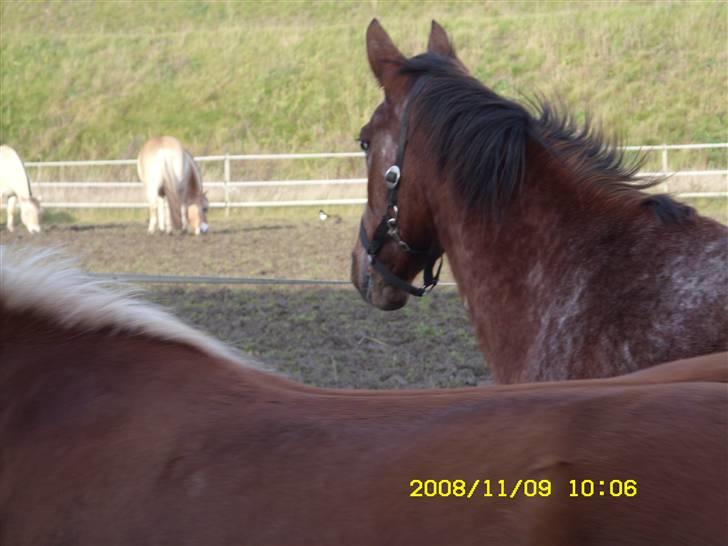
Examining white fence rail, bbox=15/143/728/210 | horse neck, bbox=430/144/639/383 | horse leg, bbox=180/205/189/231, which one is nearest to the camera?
horse neck, bbox=430/144/639/383

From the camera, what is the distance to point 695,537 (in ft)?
4.03

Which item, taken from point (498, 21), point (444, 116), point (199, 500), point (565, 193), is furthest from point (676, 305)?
point (498, 21)

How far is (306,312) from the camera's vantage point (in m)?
8.92

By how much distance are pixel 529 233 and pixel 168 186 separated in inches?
566

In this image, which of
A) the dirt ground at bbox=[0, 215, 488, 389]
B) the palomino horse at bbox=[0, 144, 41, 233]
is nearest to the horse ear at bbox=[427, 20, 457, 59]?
the dirt ground at bbox=[0, 215, 488, 389]

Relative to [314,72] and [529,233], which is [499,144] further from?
[314,72]

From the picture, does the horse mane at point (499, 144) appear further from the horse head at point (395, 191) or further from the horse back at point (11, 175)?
the horse back at point (11, 175)

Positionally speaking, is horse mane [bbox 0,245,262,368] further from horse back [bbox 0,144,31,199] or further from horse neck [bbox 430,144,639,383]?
horse back [bbox 0,144,31,199]

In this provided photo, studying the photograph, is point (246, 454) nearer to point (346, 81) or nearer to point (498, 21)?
point (346, 81)

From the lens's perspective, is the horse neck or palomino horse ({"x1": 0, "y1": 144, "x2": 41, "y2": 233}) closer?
the horse neck

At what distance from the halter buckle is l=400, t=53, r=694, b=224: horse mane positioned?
0.22 m
